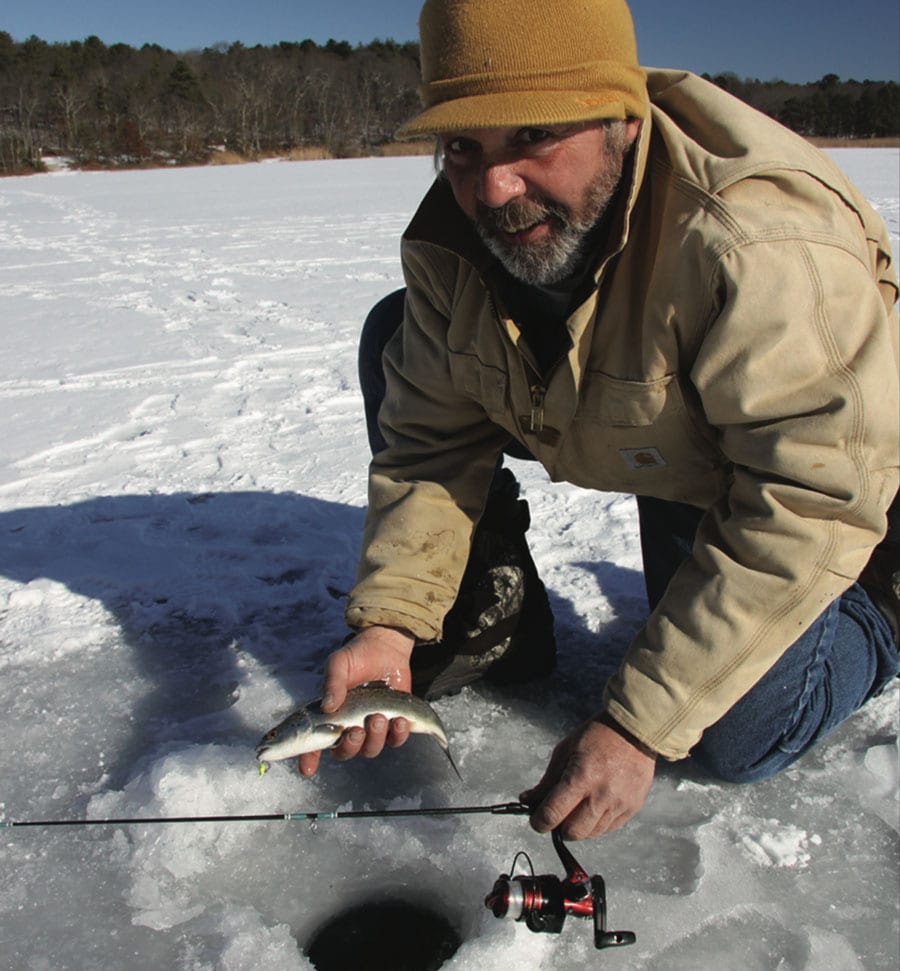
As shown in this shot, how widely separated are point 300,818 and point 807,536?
1.13m

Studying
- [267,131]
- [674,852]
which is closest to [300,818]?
[674,852]

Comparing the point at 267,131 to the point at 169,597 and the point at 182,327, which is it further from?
the point at 169,597

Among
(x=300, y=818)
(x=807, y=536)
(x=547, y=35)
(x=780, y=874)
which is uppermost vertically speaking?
(x=547, y=35)

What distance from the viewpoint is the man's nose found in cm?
167

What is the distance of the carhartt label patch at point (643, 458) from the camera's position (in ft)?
6.25

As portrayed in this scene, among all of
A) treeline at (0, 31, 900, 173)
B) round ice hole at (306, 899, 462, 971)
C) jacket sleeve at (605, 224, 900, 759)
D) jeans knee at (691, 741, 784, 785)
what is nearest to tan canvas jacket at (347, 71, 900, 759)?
jacket sleeve at (605, 224, 900, 759)

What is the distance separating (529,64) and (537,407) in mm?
696

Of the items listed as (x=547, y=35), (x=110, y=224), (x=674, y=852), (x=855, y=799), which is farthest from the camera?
(x=110, y=224)

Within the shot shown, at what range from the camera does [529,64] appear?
1558 millimetres

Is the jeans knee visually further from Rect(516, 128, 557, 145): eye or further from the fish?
Rect(516, 128, 557, 145): eye

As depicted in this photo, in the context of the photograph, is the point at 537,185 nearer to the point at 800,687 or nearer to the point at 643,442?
the point at 643,442

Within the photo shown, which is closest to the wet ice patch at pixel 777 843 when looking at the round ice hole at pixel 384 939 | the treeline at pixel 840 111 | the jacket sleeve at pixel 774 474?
the jacket sleeve at pixel 774 474

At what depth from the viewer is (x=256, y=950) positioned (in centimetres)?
163

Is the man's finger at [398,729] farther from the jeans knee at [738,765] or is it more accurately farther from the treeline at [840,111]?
the treeline at [840,111]
